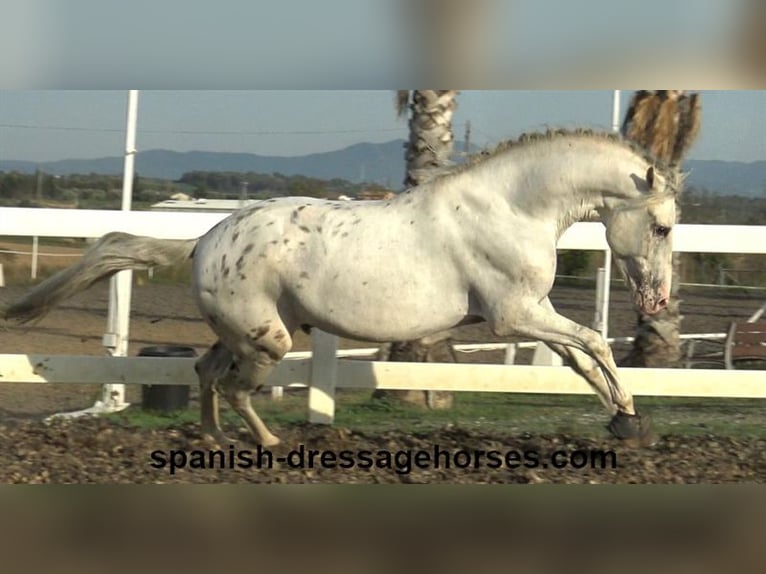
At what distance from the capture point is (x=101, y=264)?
579 centimetres

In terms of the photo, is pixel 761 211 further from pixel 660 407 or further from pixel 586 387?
pixel 586 387

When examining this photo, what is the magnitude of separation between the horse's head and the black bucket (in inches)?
119

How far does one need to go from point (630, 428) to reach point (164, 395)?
122 inches

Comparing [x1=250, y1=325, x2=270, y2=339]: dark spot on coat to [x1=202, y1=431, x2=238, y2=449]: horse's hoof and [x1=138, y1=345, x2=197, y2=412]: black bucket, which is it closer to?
[x1=202, y1=431, x2=238, y2=449]: horse's hoof

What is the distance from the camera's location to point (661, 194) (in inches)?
209

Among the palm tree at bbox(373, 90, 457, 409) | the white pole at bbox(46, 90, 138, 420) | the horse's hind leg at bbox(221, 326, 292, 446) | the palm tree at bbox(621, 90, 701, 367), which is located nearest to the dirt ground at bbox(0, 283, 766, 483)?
the horse's hind leg at bbox(221, 326, 292, 446)

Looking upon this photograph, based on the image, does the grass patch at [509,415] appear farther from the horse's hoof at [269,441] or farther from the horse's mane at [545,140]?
the horse's mane at [545,140]

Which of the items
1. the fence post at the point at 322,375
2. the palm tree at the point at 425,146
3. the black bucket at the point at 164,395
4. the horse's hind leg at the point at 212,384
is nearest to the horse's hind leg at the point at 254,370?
the horse's hind leg at the point at 212,384

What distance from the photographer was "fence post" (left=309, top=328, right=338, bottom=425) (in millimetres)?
6340

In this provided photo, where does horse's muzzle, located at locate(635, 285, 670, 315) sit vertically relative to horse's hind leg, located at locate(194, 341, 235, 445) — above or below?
above

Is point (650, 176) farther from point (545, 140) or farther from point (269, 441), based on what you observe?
point (269, 441)

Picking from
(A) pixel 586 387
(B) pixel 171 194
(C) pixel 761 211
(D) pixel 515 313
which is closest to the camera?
(D) pixel 515 313
